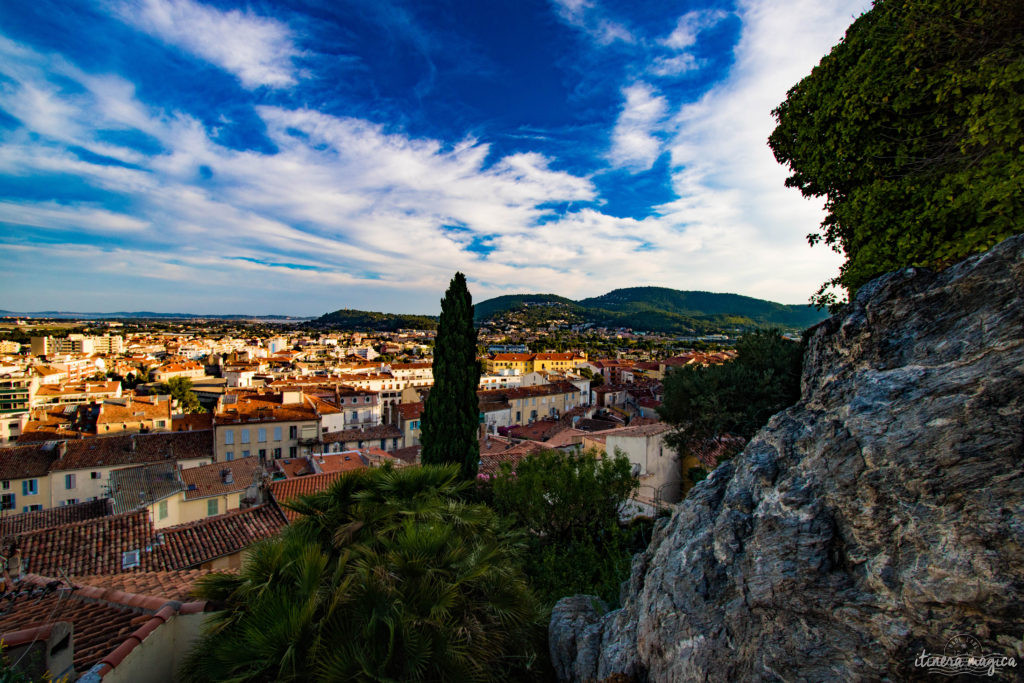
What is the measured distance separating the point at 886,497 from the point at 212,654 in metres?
5.33

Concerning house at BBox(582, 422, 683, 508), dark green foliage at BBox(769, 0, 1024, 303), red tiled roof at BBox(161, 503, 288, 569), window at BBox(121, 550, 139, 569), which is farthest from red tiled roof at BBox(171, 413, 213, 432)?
dark green foliage at BBox(769, 0, 1024, 303)

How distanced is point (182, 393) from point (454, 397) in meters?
65.3

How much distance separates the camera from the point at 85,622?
4562 millimetres

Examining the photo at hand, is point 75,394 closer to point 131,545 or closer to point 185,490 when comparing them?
point 185,490

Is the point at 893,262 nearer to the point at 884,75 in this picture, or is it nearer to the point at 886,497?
the point at 884,75

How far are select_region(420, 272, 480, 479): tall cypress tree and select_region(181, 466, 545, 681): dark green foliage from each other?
5.65 meters

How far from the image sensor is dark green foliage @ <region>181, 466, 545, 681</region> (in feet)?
11.6

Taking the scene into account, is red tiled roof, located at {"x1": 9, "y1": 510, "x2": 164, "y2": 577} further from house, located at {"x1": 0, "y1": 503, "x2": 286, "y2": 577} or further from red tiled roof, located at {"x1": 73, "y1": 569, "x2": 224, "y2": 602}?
red tiled roof, located at {"x1": 73, "y1": 569, "x2": 224, "y2": 602}

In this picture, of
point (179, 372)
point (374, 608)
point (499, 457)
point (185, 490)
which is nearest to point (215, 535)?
point (185, 490)

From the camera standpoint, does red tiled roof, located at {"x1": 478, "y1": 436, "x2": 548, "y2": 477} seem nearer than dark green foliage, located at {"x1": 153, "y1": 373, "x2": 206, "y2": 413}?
Yes

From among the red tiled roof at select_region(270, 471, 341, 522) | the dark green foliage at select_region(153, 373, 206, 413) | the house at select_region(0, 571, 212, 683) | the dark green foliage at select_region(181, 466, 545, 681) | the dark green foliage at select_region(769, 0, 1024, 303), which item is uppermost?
the dark green foliage at select_region(769, 0, 1024, 303)

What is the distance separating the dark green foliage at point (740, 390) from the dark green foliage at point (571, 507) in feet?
6.49

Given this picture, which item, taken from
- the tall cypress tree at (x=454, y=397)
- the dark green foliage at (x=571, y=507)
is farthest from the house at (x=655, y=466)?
the tall cypress tree at (x=454, y=397)

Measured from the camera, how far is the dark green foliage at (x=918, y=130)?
490cm
